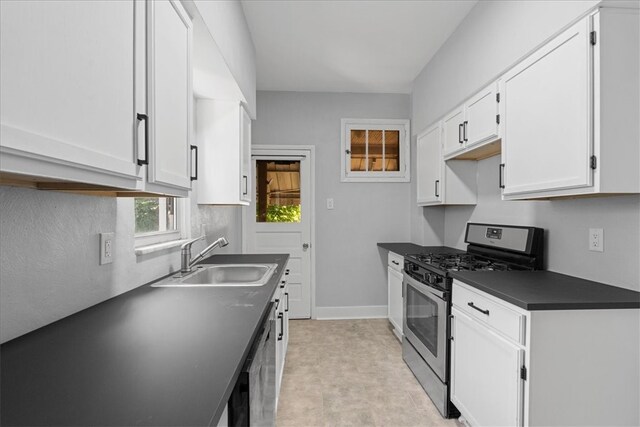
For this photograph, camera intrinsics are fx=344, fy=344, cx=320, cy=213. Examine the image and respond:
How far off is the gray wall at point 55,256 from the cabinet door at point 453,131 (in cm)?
228

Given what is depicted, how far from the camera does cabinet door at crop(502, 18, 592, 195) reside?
1.48 meters

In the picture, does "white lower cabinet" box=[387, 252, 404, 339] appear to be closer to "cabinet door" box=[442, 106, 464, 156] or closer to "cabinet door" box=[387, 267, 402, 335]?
"cabinet door" box=[387, 267, 402, 335]

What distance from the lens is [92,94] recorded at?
793mm

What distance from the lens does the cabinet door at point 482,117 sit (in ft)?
7.07

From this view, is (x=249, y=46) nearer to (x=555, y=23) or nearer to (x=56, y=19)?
(x=555, y=23)

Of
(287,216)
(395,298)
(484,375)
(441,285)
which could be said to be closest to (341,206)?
(287,216)

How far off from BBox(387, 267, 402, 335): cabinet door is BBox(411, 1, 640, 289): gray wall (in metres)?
0.70

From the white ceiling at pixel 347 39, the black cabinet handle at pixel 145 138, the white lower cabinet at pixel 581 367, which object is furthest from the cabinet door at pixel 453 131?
the black cabinet handle at pixel 145 138

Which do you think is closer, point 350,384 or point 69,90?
point 69,90

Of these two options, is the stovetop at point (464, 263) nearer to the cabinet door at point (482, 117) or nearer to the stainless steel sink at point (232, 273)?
the cabinet door at point (482, 117)

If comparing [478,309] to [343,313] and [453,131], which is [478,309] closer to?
[453,131]

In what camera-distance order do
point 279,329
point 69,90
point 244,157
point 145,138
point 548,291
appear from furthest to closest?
point 244,157, point 279,329, point 548,291, point 145,138, point 69,90

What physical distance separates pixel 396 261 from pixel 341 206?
3.39 feet

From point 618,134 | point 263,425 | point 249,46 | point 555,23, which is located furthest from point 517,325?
point 249,46
